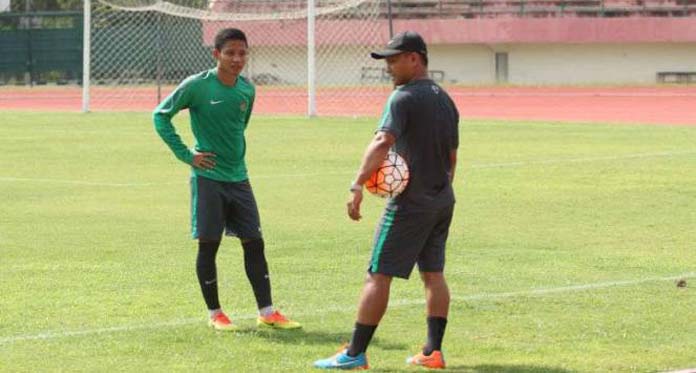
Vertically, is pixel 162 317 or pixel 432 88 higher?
pixel 432 88

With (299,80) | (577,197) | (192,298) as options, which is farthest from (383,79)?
(192,298)

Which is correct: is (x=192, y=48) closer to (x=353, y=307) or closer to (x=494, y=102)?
(x=494, y=102)

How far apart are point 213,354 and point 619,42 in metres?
49.5

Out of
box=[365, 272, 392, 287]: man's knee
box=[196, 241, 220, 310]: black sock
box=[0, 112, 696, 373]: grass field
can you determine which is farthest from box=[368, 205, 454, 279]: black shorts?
box=[196, 241, 220, 310]: black sock

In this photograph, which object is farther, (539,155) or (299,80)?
(299,80)

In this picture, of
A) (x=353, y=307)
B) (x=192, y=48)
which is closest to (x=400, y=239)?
(x=353, y=307)

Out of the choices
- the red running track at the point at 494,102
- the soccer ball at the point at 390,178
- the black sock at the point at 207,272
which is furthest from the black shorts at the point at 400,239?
the red running track at the point at 494,102

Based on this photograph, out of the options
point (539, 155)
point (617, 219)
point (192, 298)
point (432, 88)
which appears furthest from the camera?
point (539, 155)

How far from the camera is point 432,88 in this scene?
343 inches

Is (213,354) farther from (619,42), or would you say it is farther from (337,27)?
(619,42)

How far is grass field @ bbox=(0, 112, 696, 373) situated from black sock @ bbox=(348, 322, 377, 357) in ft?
0.68

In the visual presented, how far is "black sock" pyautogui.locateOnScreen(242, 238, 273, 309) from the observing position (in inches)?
403

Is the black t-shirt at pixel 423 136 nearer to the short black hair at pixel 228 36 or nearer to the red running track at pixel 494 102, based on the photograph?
the short black hair at pixel 228 36

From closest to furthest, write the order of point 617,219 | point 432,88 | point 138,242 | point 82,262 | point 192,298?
point 432,88
point 192,298
point 82,262
point 138,242
point 617,219
